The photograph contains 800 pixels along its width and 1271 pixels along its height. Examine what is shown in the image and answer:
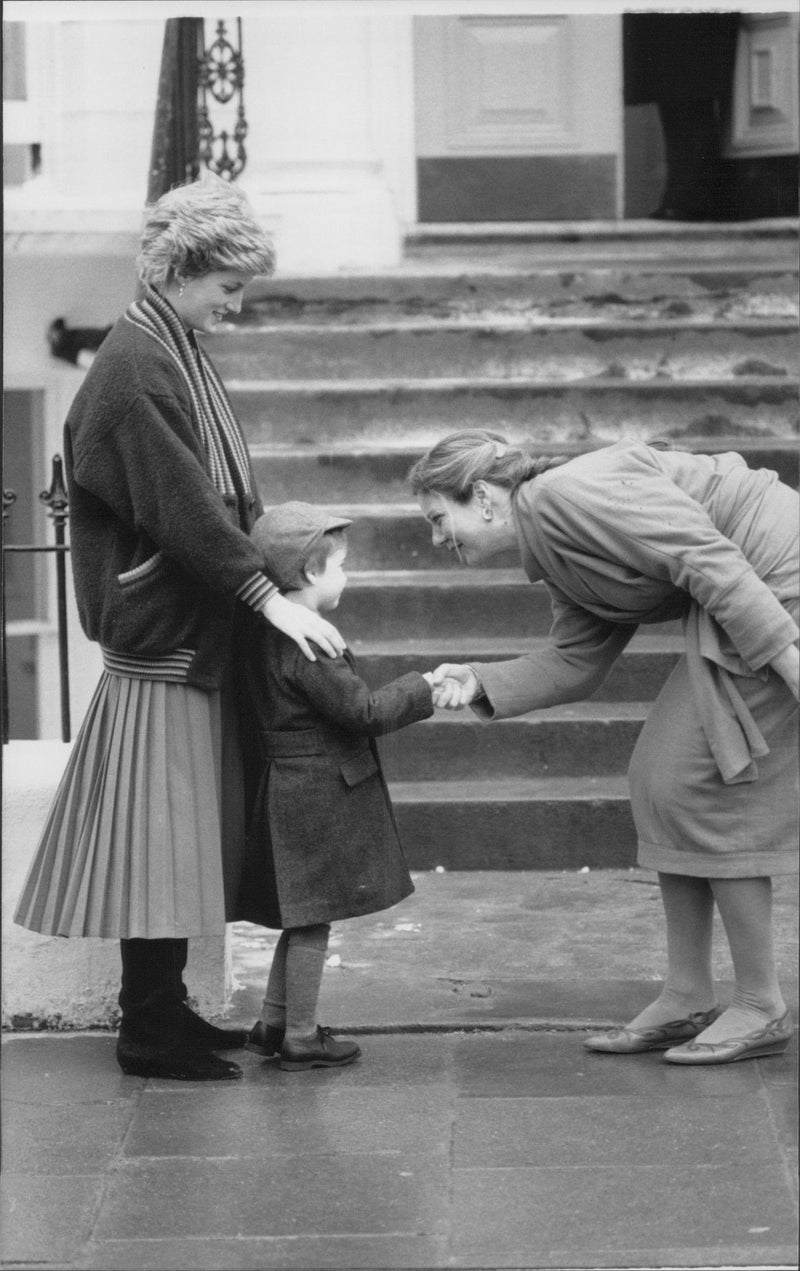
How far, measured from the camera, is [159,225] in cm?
353

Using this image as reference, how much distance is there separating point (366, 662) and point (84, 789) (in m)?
2.01

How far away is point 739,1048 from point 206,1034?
1071mm

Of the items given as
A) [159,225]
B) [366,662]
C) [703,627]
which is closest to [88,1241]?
[703,627]

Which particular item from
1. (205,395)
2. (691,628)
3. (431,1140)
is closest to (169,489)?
(205,395)

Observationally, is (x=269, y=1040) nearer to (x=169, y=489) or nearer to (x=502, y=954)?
(x=502, y=954)

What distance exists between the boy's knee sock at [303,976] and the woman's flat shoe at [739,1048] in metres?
0.71

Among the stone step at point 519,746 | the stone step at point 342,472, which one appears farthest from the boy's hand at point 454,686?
the stone step at point 342,472

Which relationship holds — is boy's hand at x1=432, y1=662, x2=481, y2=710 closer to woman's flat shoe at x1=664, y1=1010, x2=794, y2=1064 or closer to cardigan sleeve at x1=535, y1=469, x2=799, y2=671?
cardigan sleeve at x1=535, y1=469, x2=799, y2=671

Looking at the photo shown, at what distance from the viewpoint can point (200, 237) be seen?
3469mm

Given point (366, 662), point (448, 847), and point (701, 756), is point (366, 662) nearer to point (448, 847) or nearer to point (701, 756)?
point (448, 847)

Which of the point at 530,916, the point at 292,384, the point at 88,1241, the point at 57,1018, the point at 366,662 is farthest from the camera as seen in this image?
the point at 292,384

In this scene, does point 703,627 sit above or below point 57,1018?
above

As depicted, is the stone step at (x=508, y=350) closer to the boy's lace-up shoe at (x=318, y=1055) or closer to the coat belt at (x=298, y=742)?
the coat belt at (x=298, y=742)

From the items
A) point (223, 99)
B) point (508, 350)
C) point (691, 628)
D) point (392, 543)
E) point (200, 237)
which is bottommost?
point (392, 543)
